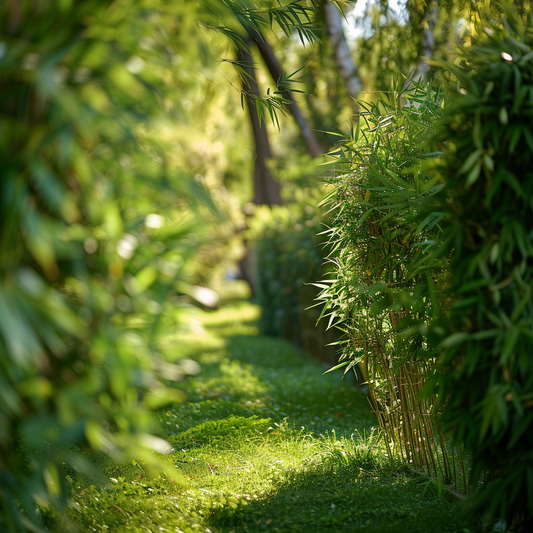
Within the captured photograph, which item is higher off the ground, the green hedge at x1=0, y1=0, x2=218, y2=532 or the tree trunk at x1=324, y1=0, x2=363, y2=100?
the tree trunk at x1=324, y1=0, x2=363, y2=100

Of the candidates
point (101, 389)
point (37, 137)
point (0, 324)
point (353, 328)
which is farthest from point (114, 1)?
point (353, 328)

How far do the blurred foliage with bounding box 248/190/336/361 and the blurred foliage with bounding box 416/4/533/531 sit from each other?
3.77 m

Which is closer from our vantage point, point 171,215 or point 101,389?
point 101,389

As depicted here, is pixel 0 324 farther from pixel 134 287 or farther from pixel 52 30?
pixel 52 30

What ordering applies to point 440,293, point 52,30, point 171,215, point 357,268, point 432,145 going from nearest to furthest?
point 52,30, point 171,215, point 432,145, point 440,293, point 357,268

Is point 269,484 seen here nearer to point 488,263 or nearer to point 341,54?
point 488,263

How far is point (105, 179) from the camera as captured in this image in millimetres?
1593

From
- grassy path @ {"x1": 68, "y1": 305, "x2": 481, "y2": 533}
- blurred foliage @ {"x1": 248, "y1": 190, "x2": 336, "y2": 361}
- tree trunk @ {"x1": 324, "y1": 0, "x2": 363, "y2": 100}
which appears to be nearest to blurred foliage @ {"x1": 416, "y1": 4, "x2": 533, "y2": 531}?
grassy path @ {"x1": 68, "y1": 305, "x2": 481, "y2": 533}

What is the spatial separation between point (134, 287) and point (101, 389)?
347 mm

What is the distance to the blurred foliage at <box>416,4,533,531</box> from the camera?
6.18 ft

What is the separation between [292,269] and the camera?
27.9 ft

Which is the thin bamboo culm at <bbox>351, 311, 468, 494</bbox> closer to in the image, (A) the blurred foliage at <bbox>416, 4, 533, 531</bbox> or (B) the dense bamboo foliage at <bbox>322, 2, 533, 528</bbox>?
(B) the dense bamboo foliage at <bbox>322, 2, 533, 528</bbox>

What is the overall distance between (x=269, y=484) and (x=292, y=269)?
5.65m

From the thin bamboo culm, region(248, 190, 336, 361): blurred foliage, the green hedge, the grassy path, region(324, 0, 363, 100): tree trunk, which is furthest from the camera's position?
region(248, 190, 336, 361): blurred foliage
